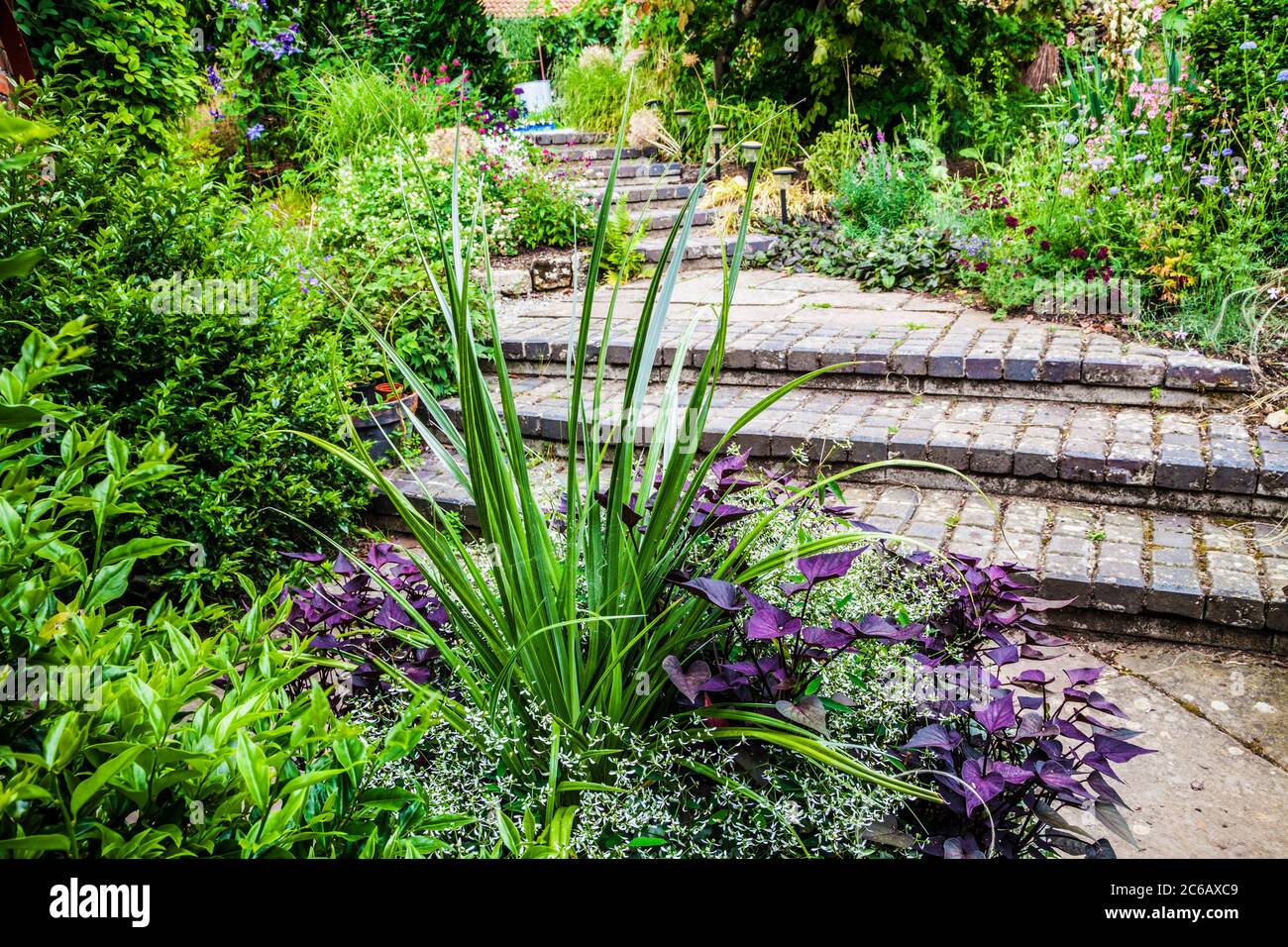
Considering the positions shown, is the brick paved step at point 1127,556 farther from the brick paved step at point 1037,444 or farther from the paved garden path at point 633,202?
the paved garden path at point 633,202

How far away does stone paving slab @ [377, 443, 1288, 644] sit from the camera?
2840 millimetres

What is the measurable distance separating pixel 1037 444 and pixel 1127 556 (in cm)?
70

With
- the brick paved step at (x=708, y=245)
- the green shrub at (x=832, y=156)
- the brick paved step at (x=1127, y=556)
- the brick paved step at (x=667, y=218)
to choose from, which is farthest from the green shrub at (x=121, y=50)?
the green shrub at (x=832, y=156)

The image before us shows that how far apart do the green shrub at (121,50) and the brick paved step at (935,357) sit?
2.09 metres

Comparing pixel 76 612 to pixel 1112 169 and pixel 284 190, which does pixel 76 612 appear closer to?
pixel 1112 169

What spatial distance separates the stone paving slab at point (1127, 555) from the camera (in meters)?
2.84

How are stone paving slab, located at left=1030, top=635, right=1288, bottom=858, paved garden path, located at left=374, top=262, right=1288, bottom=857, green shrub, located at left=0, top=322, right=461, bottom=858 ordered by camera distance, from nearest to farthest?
green shrub, located at left=0, top=322, right=461, bottom=858 → stone paving slab, located at left=1030, top=635, right=1288, bottom=858 → paved garden path, located at left=374, top=262, right=1288, bottom=857

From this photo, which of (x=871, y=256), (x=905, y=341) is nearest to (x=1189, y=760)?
(x=905, y=341)

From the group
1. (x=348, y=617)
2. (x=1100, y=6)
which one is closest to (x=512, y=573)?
(x=348, y=617)

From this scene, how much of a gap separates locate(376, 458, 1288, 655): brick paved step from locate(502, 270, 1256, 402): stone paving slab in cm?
79

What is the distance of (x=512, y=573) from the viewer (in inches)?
66.0

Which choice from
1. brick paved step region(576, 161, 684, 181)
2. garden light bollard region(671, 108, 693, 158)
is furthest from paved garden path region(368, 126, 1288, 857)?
garden light bollard region(671, 108, 693, 158)

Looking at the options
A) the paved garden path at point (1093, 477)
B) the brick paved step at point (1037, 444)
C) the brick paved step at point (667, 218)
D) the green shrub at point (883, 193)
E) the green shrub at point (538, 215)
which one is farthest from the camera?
the brick paved step at point (667, 218)

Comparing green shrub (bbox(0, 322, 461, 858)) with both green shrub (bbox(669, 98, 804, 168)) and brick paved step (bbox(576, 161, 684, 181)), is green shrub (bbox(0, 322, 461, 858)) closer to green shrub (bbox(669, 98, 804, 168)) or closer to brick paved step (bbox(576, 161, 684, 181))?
green shrub (bbox(669, 98, 804, 168))
